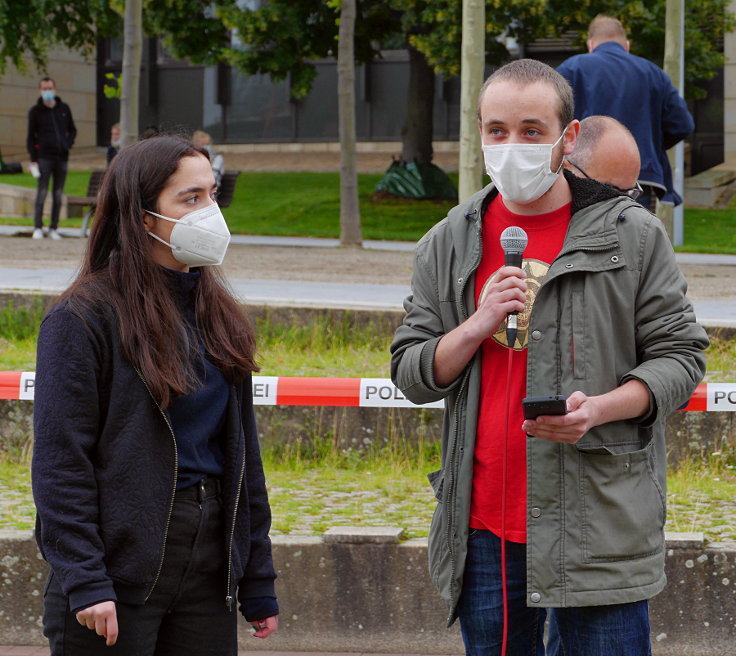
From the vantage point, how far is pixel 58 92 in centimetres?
3431

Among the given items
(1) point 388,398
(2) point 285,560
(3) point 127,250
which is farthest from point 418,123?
(3) point 127,250

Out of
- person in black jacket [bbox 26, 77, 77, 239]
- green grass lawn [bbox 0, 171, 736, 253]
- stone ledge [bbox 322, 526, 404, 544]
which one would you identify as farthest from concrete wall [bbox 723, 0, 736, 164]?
stone ledge [bbox 322, 526, 404, 544]

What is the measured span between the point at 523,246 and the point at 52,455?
1153mm

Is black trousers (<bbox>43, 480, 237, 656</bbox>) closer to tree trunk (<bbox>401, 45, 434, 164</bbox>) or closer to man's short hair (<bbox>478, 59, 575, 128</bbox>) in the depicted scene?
man's short hair (<bbox>478, 59, 575, 128</bbox>)

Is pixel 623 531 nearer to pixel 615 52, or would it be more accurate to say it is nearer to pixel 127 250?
pixel 127 250

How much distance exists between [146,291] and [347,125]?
14018 mm

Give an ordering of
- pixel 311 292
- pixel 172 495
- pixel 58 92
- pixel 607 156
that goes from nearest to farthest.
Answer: pixel 172 495 < pixel 607 156 < pixel 311 292 < pixel 58 92

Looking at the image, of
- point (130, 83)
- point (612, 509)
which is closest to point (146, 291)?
point (612, 509)

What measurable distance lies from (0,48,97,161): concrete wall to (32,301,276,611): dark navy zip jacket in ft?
105

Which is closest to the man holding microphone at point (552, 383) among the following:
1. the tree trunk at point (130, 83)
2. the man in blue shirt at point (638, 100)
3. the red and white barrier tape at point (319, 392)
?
the red and white barrier tape at point (319, 392)

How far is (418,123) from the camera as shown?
23297 mm

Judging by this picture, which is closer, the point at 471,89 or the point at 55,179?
the point at 471,89

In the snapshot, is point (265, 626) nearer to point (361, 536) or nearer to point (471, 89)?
point (361, 536)

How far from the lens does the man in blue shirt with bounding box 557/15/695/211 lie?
6.64 meters
